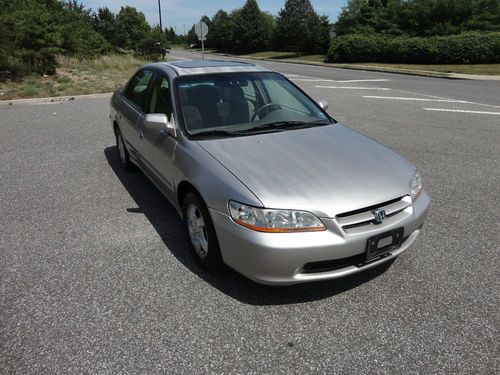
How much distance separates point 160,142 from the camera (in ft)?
12.2

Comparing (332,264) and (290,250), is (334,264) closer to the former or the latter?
(332,264)

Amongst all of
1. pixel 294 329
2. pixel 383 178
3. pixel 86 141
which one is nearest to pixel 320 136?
pixel 383 178

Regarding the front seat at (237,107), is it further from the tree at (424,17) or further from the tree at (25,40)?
the tree at (424,17)

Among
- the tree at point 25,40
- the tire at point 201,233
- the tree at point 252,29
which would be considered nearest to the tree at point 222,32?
the tree at point 252,29

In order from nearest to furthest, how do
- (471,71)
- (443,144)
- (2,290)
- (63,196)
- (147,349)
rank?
(147,349)
(2,290)
(63,196)
(443,144)
(471,71)

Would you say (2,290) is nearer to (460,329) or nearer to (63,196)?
(63,196)

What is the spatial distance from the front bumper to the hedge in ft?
89.5

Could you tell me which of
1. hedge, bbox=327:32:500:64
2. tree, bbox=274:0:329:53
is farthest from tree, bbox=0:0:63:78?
tree, bbox=274:0:329:53

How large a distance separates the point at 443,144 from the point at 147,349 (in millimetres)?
6295

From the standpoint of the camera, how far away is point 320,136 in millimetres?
3434

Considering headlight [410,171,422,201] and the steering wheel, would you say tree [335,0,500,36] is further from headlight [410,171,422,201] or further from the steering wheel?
headlight [410,171,422,201]

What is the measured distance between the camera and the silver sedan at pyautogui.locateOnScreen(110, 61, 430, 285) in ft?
8.09

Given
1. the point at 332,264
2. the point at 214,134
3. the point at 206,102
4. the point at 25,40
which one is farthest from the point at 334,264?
the point at 25,40


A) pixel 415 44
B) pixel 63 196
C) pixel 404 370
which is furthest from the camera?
pixel 415 44
